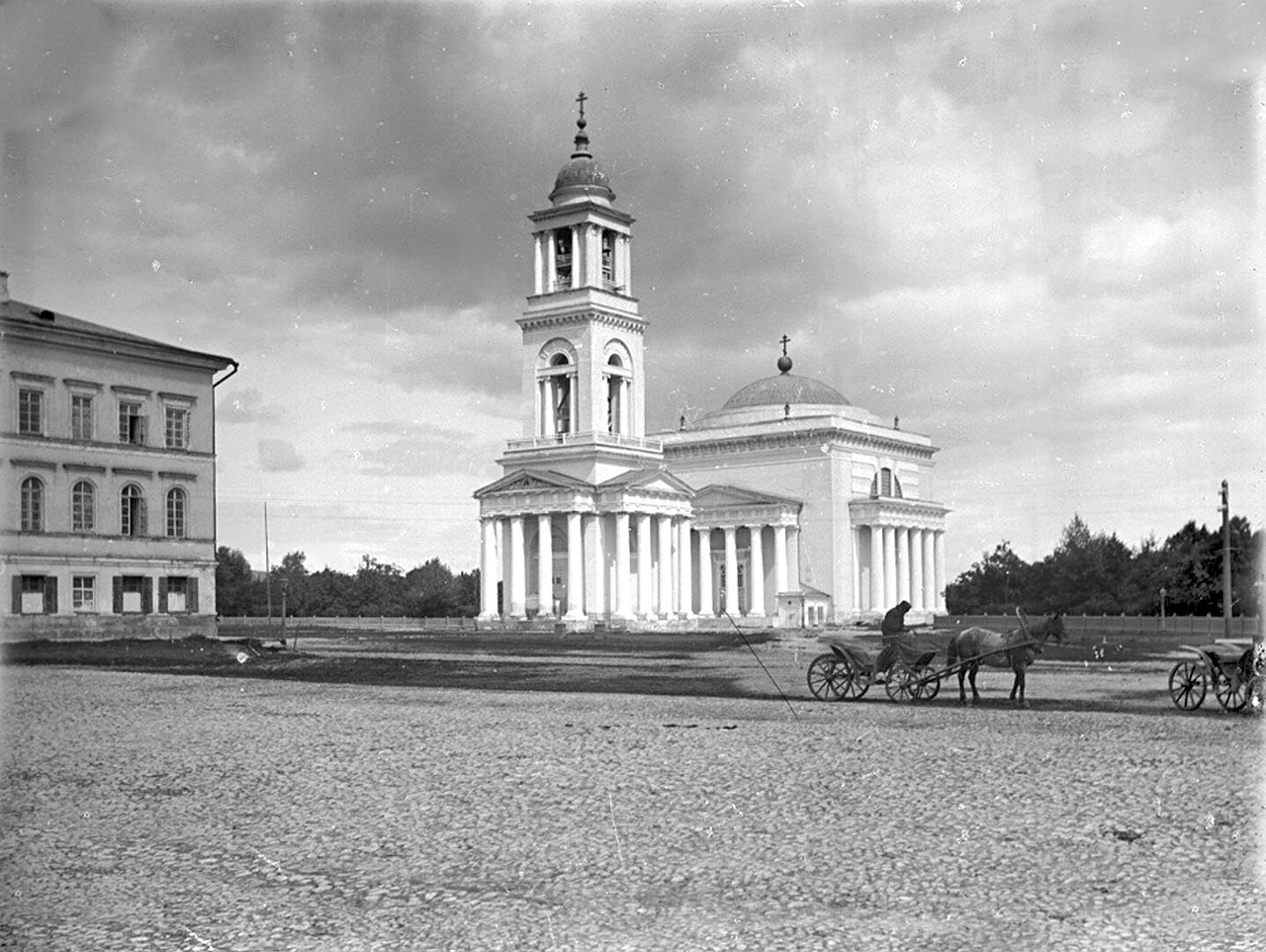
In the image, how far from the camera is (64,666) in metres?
27.4

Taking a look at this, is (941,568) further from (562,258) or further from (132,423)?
(132,423)

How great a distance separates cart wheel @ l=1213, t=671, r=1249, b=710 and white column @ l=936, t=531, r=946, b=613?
234 ft

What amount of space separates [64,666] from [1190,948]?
2485cm

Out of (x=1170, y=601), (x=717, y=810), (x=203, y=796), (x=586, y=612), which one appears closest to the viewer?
(x=717, y=810)

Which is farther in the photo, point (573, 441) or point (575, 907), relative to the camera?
point (573, 441)

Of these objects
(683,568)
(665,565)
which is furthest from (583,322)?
(683,568)

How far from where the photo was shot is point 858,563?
83.4 m

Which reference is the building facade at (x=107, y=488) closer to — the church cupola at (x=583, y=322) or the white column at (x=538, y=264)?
the church cupola at (x=583, y=322)

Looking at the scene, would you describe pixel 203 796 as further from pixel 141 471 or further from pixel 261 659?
pixel 141 471

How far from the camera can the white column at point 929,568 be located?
88875 mm

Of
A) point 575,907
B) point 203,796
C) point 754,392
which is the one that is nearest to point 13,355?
point 203,796

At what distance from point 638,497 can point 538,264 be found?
51.8ft

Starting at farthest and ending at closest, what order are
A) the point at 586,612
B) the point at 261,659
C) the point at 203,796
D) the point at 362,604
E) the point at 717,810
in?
the point at 362,604, the point at 586,612, the point at 261,659, the point at 203,796, the point at 717,810

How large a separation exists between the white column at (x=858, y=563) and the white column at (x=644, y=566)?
13.4 m
